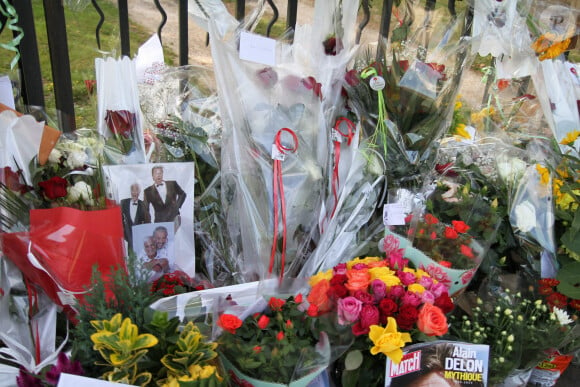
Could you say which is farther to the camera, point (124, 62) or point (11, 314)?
point (124, 62)

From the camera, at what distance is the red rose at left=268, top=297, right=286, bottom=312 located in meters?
1.34

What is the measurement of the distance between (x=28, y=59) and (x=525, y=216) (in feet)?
6.33

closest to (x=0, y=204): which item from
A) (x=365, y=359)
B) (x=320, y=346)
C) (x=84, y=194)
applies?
(x=84, y=194)

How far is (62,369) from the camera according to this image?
1.13m

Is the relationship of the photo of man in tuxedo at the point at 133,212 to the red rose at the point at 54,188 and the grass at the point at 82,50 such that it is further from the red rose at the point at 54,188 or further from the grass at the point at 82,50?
the grass at the point at 82,50

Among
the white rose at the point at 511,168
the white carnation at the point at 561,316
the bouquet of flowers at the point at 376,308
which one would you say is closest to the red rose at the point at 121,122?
the bouquet of flowers at the point at 376,308

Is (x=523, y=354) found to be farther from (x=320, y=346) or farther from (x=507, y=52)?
(x=507, y=52)

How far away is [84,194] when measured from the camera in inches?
59.6

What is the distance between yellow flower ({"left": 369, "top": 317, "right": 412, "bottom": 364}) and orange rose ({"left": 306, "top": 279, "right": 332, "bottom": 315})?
137 mm

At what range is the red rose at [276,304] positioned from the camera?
52.9 inches

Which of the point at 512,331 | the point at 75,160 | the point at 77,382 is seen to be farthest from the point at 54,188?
the point at 512,331

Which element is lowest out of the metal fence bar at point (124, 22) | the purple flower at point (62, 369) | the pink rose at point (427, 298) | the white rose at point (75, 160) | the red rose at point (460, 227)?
the purple flower at point (62, 369)

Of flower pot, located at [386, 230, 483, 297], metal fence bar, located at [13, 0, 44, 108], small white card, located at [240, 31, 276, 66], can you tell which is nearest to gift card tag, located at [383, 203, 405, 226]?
flower pot, located at [386, 230, 483, 297]

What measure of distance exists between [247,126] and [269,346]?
2.45 ft
